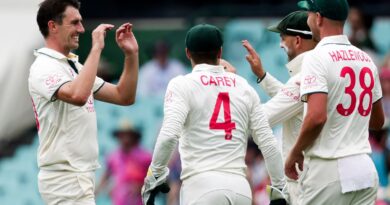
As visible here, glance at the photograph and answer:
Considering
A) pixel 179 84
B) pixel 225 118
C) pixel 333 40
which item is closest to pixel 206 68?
pixel 179 84

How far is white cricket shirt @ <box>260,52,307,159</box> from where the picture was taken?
8758 mm

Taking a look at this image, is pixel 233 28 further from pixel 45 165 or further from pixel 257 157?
pixel 45 165

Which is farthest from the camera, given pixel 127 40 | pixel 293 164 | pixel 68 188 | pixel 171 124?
pixel 127 40

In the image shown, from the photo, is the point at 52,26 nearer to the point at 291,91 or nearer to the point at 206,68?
the point at 206,68

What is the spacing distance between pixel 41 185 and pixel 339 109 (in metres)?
2.16

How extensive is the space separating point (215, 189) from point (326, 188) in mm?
726

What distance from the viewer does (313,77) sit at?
314 inches

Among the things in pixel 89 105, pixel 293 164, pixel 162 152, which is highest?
pixel 89 105

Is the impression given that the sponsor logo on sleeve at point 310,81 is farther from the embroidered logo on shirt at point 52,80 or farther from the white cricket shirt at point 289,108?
the embroidered logo on shirt at point 52,80

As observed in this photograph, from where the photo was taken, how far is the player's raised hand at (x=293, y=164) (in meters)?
8.23

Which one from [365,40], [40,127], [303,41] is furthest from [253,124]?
[365,40]

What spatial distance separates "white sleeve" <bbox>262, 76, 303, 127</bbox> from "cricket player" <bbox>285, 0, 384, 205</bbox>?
50cm

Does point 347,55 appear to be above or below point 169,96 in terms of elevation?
above

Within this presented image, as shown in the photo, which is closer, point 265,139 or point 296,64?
point 265,139
